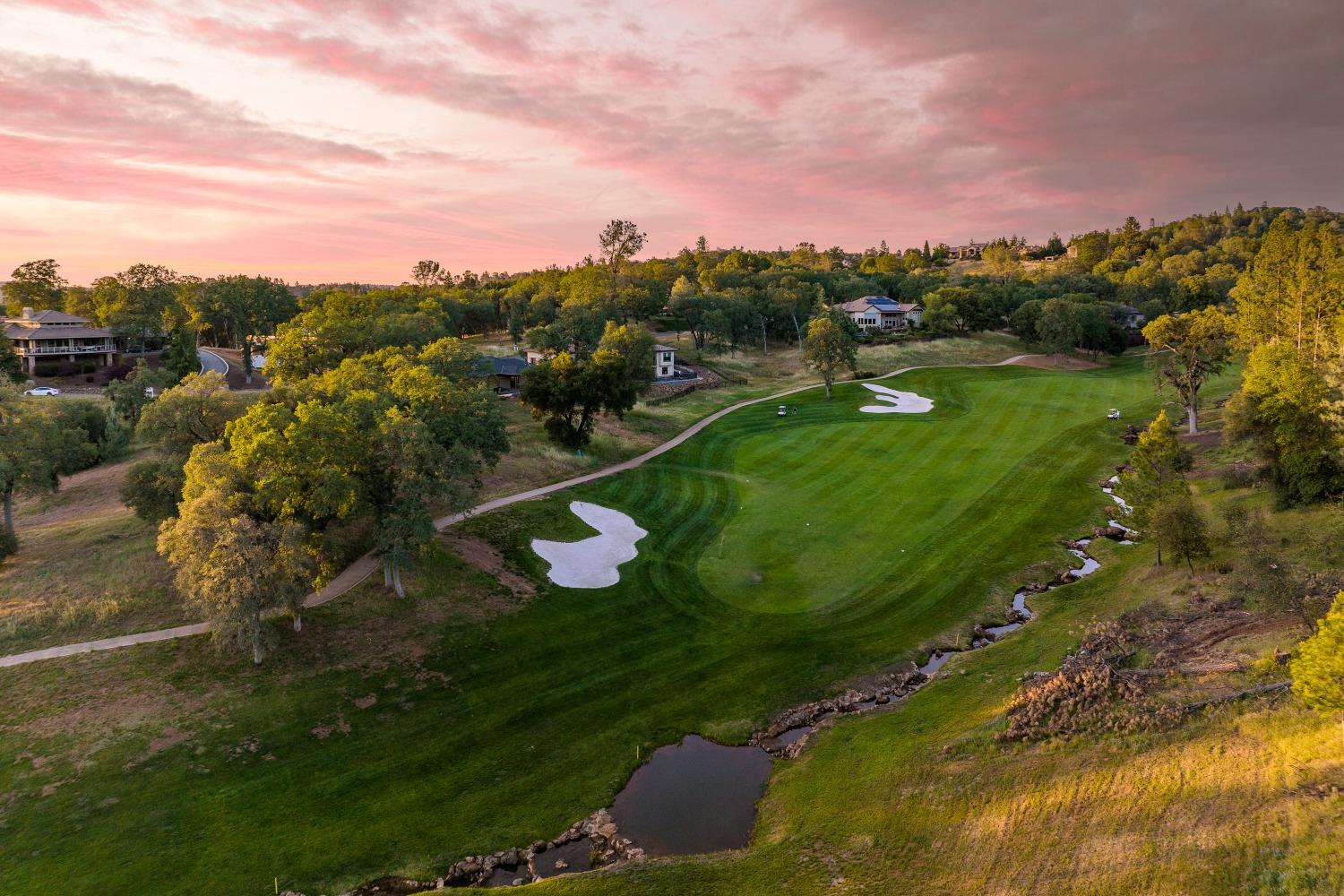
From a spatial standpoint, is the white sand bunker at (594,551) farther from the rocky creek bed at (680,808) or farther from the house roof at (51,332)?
the house roof at (51,332)

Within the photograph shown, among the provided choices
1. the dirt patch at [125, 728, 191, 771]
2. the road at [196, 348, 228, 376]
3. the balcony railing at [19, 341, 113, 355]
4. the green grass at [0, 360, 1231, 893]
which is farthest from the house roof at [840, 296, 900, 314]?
the dirt patch at [125, 728, 191, 771]

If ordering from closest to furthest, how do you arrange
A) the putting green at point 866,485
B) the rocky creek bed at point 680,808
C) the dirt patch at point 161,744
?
1. the rocky creek bed at point 680,808
2. the dirt patch at point 161,744
3. the putting green at point 866,485

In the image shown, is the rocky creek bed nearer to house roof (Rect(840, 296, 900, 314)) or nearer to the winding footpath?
the winding footpath

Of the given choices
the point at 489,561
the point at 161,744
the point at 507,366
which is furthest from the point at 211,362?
the point at 161,744

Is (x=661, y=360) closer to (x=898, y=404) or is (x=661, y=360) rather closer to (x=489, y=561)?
(x=898, y=404)

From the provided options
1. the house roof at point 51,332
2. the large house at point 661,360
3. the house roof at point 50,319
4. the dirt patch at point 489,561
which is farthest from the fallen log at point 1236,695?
the house roof at point 50,319

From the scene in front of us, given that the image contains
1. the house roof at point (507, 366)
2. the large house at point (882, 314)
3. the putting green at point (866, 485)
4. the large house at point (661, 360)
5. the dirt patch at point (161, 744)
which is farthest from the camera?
the large house at point (882, 314)

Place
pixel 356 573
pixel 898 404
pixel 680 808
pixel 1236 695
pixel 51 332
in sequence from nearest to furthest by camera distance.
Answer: pixel 1236 695
pixel 680 808
pixel 356 573
pixel 898 404
pixel 51 332
